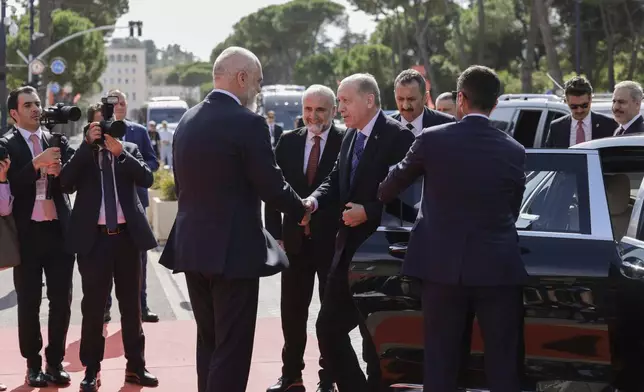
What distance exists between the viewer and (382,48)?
83.4 meters

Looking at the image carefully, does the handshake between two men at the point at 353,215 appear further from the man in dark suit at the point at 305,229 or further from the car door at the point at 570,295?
the car door at the point at 570,295

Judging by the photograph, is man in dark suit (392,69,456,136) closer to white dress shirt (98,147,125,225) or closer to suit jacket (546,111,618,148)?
suit jacket (546,111,618,148)

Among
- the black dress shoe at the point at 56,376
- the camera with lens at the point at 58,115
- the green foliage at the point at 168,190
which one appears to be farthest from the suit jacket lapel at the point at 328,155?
the green foliage at the point at 168,190

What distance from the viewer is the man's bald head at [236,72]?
5.14m

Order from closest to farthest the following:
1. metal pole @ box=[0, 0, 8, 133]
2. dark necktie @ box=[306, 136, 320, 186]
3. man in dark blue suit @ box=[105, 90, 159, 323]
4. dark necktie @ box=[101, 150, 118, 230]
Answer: dark necktie @ box=[306, 136, 320, 186] → dark necktie @ box=[101, 150, 118, 230] → man in dark blue suit @ box=[105, 90, 159, 323] → metal pole @ box=[0, 0, 8, 133]

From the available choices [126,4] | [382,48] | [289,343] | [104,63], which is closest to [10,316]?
[289,343]

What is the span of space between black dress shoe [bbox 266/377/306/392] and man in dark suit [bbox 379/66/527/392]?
2.22m

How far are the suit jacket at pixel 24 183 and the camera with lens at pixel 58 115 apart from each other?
0.29m

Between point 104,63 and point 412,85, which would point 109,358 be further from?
point 104,63

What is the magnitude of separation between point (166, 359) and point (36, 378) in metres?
1.13

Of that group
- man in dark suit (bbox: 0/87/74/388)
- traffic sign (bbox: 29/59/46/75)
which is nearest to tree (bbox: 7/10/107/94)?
traffic sign (bbox: 29/59/46/75)

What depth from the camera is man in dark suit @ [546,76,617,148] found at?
8.01m

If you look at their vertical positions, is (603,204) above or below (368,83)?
below

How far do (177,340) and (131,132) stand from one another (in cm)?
204
